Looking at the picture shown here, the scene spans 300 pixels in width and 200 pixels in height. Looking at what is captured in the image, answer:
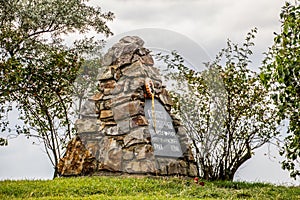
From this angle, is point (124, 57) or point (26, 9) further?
point (26, 9)

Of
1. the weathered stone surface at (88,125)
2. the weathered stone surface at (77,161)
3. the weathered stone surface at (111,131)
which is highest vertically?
the weathered stone surface at (88,125)

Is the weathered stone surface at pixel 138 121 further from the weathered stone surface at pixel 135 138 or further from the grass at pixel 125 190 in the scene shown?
the grass at pixel 125 190

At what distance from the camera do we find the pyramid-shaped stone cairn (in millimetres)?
9914

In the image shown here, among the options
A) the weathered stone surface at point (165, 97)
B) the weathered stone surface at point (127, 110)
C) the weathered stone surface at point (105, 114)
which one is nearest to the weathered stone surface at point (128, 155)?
the weathered stone surface at point (127, 110)

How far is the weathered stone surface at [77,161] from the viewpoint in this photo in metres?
10.4

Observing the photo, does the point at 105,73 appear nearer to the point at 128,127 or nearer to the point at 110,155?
the point at 128,127

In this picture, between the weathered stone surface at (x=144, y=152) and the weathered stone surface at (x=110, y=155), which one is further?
the weathered stone surface at (x=110, y=155)

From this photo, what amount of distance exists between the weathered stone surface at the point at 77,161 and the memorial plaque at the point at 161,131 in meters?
1.49

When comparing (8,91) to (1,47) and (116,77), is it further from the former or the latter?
(116,77)

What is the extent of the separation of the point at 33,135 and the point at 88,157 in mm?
3660

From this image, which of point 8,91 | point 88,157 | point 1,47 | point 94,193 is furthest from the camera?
point 1,47

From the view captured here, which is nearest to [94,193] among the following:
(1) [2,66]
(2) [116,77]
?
(2) [116,77]

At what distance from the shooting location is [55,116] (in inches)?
520

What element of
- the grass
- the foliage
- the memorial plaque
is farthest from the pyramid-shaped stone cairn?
the grass
